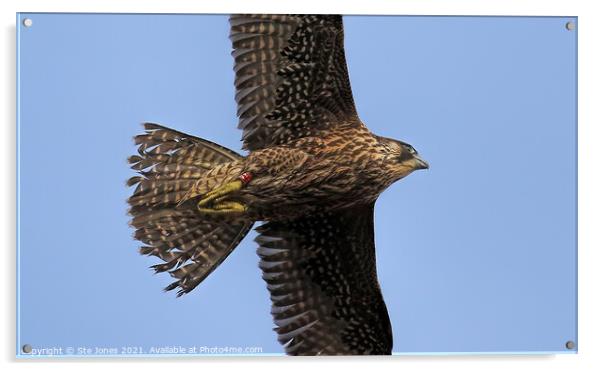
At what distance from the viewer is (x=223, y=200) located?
385 centimetres

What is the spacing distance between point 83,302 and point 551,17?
2070mm

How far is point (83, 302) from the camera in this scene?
3.79 m

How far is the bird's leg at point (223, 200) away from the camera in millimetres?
3828

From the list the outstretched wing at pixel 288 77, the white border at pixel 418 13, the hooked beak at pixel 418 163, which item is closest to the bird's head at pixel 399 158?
the hooked beak at pixel 418 163

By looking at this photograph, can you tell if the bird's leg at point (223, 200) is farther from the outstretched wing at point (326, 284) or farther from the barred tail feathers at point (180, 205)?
the outstretched wing at point (326, 284)

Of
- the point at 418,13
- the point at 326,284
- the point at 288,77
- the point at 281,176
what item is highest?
the point at 418,13

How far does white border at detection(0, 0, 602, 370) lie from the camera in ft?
12.4

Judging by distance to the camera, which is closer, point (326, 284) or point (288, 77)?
point (288, 77)

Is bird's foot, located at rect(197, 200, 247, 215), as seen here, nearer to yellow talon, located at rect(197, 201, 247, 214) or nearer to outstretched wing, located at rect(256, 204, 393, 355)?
yellow talon, located at rect(197, 201, 247, 214)

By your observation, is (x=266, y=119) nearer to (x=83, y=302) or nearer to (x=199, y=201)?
(x=199, y=201)

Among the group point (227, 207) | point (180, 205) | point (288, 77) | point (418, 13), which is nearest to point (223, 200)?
point (227, 207)

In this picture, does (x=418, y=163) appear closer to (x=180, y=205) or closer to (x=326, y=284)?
(x=326, y=284)

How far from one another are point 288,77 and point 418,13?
0.55 metres
